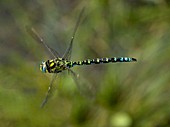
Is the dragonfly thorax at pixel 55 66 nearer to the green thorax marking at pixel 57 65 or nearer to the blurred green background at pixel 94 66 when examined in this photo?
the green thorax marking at pixel 57 65

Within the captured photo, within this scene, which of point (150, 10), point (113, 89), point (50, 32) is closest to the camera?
point (113, 89)

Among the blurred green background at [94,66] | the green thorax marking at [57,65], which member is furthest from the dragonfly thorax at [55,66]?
the blurred green background at [94,66]

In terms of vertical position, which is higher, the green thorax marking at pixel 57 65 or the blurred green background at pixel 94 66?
the blurred green background at pixel 94 66

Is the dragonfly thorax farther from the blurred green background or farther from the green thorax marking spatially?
the blurred green background

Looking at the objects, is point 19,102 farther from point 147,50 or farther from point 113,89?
point 147,50

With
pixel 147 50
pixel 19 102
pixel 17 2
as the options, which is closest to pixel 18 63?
pixel 19 102

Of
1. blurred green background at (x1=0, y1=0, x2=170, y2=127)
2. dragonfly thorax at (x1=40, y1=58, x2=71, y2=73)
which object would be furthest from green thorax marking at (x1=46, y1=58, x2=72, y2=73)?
blurred green background at (x1=0, y1=0, x2=170, y2=127)

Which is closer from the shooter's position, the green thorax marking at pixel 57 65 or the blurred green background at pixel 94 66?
the green thorax marking at pixel 57 65

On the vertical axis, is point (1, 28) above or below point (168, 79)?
above

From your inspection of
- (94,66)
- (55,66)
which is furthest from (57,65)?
(94,66)
